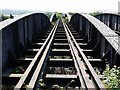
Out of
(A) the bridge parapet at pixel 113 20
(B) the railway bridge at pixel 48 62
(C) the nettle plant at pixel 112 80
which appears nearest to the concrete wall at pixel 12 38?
(B) the railway bridge at pixel 48 62

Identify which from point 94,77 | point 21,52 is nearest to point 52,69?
point 21,52

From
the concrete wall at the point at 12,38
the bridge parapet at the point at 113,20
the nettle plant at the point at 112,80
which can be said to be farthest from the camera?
the bridge parapet at the point at 113,20

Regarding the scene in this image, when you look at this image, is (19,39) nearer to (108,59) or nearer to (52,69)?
(52,69)

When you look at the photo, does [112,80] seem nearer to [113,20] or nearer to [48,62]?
[48,62]

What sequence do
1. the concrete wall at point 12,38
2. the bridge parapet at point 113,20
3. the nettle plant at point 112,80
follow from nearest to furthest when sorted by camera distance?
the nettle plant at point 112,80, the concrete wall at point 12,38, the bridge parapet at point 113,20

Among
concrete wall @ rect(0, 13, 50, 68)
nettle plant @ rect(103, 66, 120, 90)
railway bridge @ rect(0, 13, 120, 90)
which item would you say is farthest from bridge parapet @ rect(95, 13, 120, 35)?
nettle plant @ rect(103, 66, 120, 90)

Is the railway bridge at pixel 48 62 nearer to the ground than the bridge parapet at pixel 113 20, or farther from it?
nearer to the ground

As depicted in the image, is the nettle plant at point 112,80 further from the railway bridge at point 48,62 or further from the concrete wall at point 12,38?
the concrete wall at point 12,38

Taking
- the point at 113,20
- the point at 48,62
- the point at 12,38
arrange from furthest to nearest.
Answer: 1. the point at 113,20
2. the point at 12,38
3. the point at 48,62

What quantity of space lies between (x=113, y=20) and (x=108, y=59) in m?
6.90

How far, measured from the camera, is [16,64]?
6.30 m

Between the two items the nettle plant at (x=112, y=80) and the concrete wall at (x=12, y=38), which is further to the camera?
the concrete wall at (x=12, y=38)

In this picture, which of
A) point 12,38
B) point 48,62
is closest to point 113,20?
point 12,38

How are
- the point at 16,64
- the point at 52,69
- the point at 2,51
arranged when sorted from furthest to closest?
the point at 52,69
the point at 16,64
the point at 2,51
